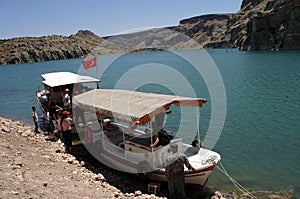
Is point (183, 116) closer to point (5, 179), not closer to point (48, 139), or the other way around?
point (48, 139)

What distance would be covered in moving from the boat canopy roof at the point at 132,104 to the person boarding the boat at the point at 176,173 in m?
1.71

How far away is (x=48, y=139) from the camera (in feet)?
59.0

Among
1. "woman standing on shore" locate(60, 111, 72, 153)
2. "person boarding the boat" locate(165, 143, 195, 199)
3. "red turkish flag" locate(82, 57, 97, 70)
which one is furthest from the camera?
"red turkish flag" locate(82, 57, 97, 70)

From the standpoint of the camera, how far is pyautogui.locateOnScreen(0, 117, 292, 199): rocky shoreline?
8.76 metres

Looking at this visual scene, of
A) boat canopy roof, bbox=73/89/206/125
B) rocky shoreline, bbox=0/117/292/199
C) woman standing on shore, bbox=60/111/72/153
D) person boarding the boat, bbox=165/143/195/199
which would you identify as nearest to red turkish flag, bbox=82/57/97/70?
boat canopy roof, bbox=73/89/206/125

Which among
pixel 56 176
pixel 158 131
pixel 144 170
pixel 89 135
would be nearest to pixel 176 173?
pixel 144 170

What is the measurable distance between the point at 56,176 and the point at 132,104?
4188 mm

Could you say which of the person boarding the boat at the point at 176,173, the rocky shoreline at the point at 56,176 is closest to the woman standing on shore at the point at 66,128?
the rocky shoreline at the point at 56,176

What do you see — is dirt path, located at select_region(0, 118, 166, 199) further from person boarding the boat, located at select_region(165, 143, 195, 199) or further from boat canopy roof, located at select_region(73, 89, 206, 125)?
boat canopy roof, located at select_region(73, 89, 206, 125)

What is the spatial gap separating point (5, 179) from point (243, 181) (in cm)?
1026

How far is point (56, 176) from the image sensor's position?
1080cm

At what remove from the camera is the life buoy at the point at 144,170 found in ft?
39.0

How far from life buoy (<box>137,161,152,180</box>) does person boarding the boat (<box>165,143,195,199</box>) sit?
4.16 feet

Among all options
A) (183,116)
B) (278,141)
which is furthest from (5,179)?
(183,116)
